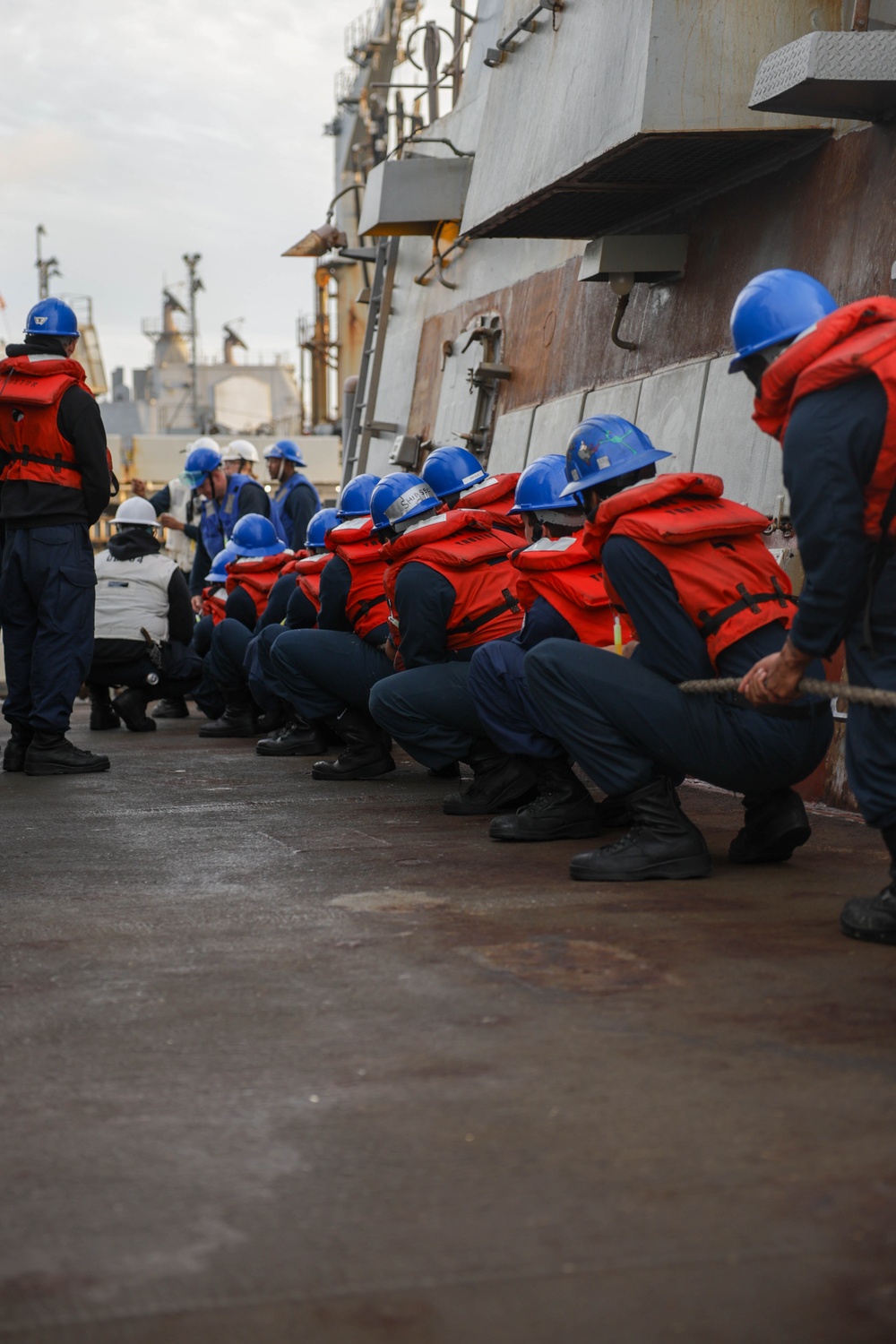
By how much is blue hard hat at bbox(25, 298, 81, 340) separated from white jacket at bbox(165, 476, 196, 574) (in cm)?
543

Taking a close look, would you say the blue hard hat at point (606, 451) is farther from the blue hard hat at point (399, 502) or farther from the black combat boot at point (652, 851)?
the blue hard hat at point (399, 502)

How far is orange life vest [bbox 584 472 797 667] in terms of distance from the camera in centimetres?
381

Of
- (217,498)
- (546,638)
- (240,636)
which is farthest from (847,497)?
(217,498)

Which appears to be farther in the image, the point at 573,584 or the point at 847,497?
the point at 573,584

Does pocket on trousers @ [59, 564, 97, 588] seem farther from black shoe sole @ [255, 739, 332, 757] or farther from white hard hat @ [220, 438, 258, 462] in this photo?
white hard hat @ [220, 438, 258, 462]

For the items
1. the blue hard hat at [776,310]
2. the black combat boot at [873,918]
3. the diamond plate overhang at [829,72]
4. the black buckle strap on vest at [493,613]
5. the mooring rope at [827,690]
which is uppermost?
the diamond plate overhang at [829,72]

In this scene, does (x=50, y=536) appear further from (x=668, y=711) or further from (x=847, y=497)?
(x=847, y=497)

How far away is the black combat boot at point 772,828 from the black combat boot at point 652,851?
202 mm

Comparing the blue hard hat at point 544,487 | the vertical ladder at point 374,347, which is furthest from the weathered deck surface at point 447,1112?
the vertical ladder at point 374,347

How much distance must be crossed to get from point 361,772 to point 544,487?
2.17m

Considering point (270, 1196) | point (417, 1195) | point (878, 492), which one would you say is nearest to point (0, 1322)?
point (270, 1196)

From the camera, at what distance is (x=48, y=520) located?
671cm

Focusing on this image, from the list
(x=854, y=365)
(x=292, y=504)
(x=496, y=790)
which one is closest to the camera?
(x=854, y=365)

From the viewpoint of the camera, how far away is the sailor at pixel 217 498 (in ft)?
36.0
